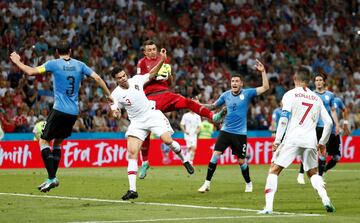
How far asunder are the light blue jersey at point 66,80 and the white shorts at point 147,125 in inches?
50.8

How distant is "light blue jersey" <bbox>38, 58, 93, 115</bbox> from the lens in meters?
18.0

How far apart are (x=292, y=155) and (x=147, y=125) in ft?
13.5

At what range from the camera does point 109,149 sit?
3441cm

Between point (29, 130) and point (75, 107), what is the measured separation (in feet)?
52.0

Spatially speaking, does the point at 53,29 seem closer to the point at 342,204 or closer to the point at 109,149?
the point at 109,149

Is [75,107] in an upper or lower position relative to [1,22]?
lower

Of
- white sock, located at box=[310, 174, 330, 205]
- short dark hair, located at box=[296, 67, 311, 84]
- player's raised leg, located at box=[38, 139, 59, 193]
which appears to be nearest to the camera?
short dark hair, located at box=[296, 67, 311, 84]

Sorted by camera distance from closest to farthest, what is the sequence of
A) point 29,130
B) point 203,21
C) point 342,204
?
point 342,204
point 29,130
point 203,21

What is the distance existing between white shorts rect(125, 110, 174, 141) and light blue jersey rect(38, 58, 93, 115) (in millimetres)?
1289

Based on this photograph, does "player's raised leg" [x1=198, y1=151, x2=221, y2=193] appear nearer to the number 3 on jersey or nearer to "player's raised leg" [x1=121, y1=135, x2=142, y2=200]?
"player's raised leg" [x1=121, y1=135, x2=142, y2=200]

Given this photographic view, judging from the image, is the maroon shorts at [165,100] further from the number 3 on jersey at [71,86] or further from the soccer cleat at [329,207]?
the soccer cleat at [329,207]

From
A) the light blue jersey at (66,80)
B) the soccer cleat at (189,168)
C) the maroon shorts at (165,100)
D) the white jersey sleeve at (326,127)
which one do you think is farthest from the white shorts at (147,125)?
the white jersey sleeve at (326,127)

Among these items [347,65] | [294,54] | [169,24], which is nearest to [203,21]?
[169,24]

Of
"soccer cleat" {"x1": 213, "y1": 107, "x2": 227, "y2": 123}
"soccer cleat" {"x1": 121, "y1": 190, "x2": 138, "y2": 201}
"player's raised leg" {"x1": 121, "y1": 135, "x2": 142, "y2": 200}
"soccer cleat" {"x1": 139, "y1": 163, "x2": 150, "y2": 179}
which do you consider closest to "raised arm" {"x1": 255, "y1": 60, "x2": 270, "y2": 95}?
"soccer cleat" {"x1": 213, "y1": 107, "x2": 227, "y2": 123}
